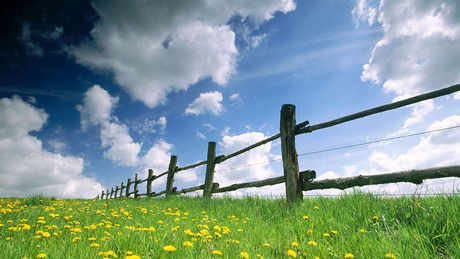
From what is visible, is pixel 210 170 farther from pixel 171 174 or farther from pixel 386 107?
pixel 386 107

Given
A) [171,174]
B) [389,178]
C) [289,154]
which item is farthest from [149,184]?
[389,178]

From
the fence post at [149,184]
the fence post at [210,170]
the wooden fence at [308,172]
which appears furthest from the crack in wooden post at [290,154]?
the fence post at [149,184]

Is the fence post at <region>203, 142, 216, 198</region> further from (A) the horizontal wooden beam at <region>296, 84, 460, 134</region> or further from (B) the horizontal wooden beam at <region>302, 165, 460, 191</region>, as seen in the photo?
(B) the horizontal wooden beam at <region>302, 165, 460, 191</region>

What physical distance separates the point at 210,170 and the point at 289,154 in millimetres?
3542

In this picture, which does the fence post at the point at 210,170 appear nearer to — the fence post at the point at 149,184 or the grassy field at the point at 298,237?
the grassy field at the point at 298,237

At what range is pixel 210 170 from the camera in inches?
304

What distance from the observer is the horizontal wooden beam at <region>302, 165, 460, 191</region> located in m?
3.04

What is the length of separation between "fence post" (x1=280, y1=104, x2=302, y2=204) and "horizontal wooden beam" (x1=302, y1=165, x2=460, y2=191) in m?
0.26

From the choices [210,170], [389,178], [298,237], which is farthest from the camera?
[210,170]

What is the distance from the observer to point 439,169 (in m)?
3.10

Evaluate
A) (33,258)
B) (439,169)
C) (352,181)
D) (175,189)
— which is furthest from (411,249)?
(175,189)

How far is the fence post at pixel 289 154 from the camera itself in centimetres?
452

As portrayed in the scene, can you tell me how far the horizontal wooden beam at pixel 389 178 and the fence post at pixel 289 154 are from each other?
260 mm

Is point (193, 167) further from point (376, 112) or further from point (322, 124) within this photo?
point (376, 112)
